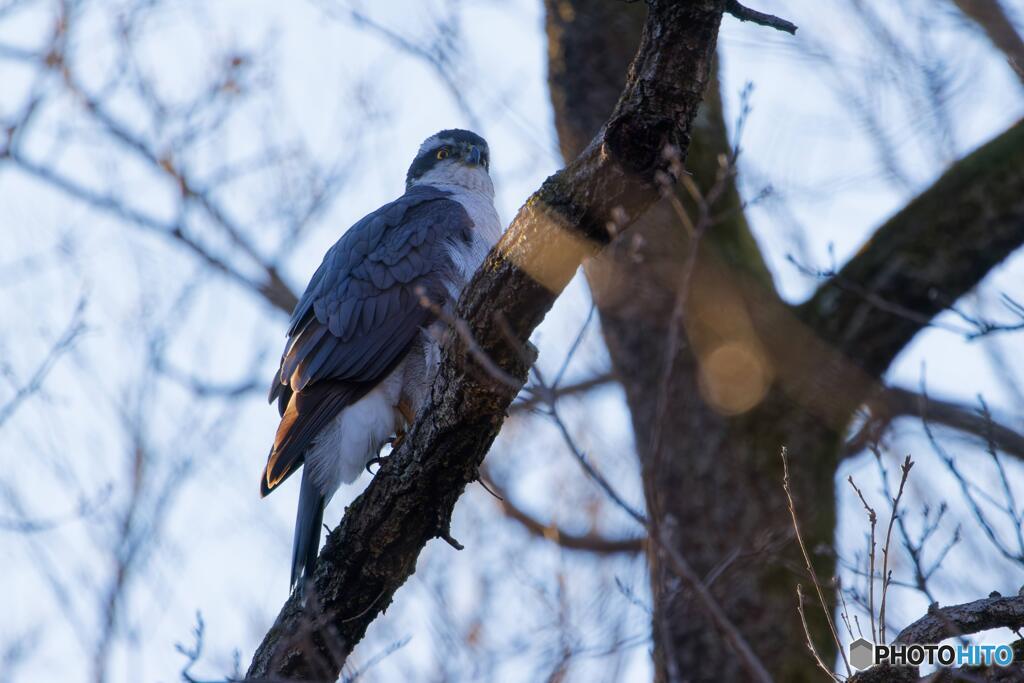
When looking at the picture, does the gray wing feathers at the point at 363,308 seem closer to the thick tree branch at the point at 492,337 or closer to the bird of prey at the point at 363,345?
the bird of prey at the point at 363,345

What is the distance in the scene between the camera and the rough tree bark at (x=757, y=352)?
6.59 m

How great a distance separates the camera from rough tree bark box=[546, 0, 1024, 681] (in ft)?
21.6

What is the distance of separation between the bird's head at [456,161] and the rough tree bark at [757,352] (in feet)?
2.86

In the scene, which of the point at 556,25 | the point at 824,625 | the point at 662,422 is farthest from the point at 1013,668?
the point at 556,25

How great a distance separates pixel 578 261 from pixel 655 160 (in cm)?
45

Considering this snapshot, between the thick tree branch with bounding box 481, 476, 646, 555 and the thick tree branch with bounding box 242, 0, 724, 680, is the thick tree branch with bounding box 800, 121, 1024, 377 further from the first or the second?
the thick tree branch with bounding box 242, 0, 724, 680

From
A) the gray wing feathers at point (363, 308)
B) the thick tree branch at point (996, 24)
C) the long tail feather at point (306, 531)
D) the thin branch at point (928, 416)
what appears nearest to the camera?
the long tail feather at point (306, 531)

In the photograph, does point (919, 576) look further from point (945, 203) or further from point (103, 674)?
point (103, 674)

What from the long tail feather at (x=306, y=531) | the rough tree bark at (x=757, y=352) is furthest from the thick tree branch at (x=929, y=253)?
the long tail feather at (x=306, y=531)

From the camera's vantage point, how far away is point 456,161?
6750mm

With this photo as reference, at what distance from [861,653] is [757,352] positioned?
3.88 meters

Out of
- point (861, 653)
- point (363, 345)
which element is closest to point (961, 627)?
point (861, 653)

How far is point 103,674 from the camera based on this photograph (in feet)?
19.0

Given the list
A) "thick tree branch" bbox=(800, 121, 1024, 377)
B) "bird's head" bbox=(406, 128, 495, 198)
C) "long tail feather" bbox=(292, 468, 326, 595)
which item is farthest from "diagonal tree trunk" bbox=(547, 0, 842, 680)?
"long tail feather" bbox=(292, 468, 326, 595)
